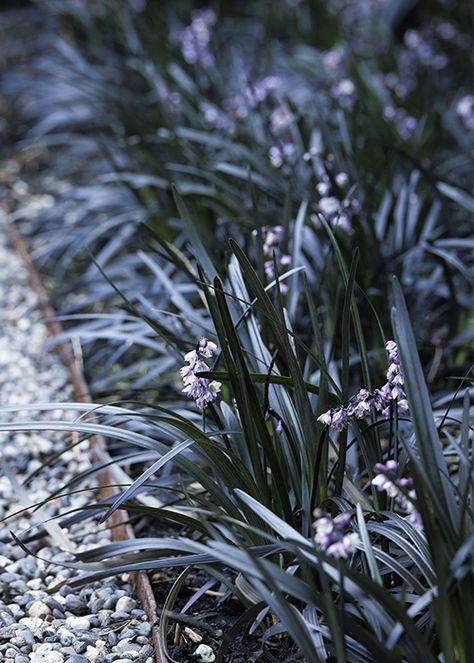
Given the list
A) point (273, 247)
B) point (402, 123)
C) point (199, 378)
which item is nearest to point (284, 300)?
point (273, 247)

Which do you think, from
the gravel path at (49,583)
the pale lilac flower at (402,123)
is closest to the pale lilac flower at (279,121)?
the pale lilac flower at (402,123)

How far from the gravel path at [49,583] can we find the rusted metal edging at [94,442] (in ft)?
0.10

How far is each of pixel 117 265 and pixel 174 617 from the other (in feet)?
5.74

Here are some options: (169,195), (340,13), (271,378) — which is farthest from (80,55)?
(271,378)

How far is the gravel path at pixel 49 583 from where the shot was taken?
1602 millimetres

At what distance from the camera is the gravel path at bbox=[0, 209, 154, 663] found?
5.25 ft

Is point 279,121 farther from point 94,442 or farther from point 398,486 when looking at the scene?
point 398,486

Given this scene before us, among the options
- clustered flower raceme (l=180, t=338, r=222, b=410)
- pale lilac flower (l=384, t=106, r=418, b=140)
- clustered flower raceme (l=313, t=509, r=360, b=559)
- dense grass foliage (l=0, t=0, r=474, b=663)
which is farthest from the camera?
pale lilac flower (l=384, t=106, r=418, b=140)

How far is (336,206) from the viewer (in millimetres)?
2197

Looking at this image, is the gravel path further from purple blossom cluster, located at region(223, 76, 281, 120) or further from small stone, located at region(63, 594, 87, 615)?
purple blossom cluster, located at region(223, 76, 281, 120)

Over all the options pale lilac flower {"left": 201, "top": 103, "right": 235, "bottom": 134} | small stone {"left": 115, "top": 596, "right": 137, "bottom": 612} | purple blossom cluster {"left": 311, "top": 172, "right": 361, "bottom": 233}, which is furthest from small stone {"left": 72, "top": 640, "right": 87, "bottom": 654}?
pale lilac flower {"left": 201, "top": 103, "right": 235, "bottom": 134}

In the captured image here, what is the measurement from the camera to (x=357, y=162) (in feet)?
8.70

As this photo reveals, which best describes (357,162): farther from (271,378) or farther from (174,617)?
(174,617)

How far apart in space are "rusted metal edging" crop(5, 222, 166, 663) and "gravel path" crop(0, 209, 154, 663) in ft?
0.10
